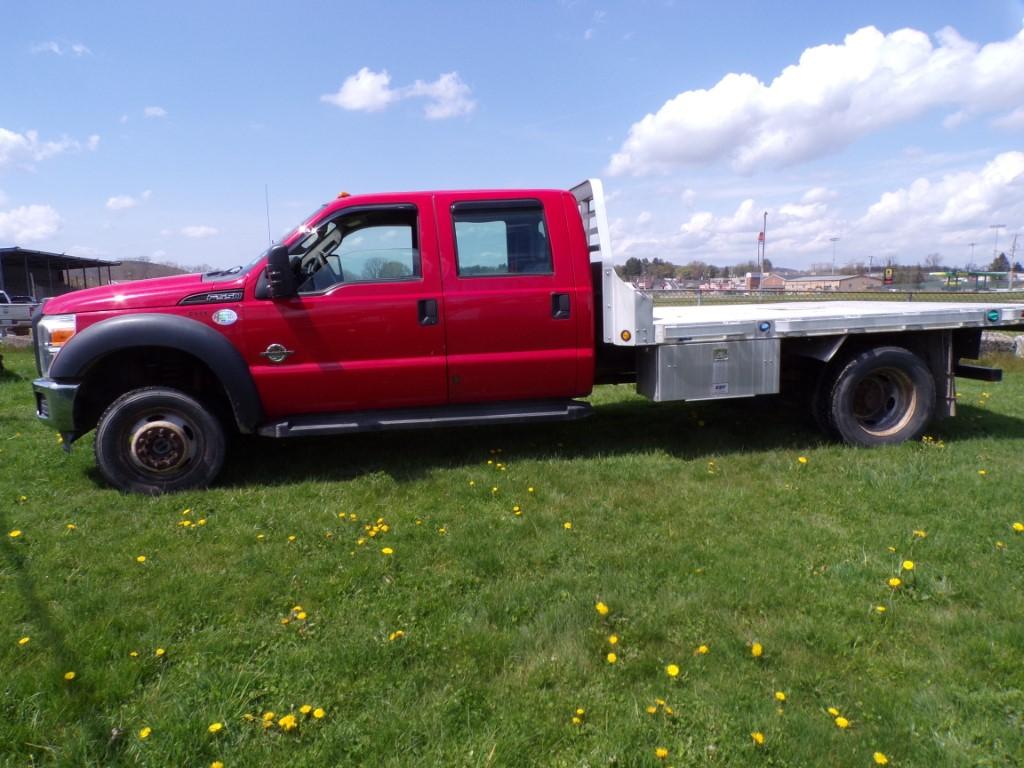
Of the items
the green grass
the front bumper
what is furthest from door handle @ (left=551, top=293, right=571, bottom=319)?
the front bumper

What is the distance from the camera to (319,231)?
5.05 m

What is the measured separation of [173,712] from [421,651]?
3.11ft

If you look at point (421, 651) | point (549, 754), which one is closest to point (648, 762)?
point (549, 754)

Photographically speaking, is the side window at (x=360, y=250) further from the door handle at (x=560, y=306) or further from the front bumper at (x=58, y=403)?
the front bumper at (x=58, y=403)

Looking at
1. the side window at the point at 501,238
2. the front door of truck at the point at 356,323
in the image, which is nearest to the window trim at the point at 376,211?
the front door of truck at the point at 356,323

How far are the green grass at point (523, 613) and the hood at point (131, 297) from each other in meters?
1.31

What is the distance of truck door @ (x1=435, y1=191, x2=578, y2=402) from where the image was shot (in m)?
5.12

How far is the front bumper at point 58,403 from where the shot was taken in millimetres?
4680

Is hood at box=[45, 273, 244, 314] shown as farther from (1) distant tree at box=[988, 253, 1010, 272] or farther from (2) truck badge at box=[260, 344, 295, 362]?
(1) distant tree at box=[988, 253, 1010, 272]

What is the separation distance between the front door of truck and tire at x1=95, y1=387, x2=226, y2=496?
485 mm

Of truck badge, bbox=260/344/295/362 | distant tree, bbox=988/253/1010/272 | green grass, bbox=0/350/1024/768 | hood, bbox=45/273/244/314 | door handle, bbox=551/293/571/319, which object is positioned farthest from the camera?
distant tree, bbox=988/253/1010/272

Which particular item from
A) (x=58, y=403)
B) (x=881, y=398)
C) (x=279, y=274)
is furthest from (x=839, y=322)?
(x=58, y=403)

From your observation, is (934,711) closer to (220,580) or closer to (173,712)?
(173,712)

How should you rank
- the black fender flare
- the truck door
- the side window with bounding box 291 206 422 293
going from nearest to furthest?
the black fender flare, the side window with bounding box 291 206 422 293, the truck door
